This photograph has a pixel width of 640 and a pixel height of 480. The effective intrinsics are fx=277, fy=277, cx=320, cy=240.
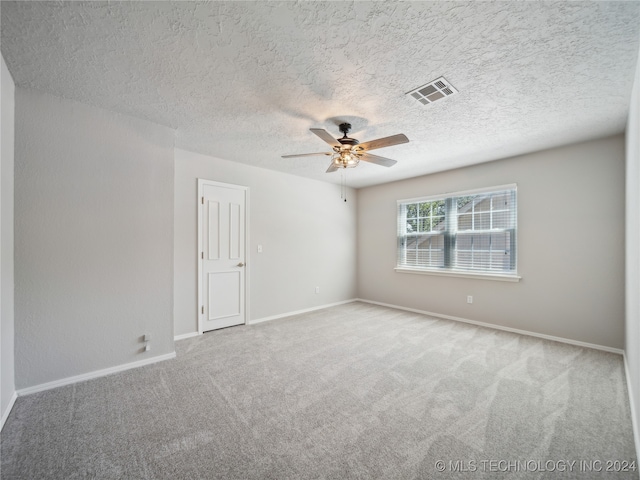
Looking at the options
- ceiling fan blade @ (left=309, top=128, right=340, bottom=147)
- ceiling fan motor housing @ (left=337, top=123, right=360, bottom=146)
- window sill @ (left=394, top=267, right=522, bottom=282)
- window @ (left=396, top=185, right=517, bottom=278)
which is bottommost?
window sill @ (left=394, top=267, right=522, bottom=282)

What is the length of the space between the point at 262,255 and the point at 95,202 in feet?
7.93

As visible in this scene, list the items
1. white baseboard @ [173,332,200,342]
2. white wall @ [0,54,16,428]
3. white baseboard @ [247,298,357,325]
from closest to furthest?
1. white wall @ [0,54,16,428]
2. white baseboard @ [173,332,200,342]
3. white baseboard @ [247,298,357,325]

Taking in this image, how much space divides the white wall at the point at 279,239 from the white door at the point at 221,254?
0.11m

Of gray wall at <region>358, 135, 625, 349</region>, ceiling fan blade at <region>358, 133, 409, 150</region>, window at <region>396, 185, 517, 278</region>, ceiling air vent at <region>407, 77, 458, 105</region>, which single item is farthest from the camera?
window at <region>396, 185, 517, 278</region>

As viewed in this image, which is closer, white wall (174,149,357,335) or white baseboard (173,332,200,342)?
white baseboard (173,332,200,342)

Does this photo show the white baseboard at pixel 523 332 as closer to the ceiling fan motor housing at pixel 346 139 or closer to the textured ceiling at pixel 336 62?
the textured ceiling at pixel 336 62

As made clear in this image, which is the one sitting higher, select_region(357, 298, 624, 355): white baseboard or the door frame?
the door frame

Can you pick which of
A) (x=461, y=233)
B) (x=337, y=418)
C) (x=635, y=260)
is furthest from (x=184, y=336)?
(x=635, y=260)

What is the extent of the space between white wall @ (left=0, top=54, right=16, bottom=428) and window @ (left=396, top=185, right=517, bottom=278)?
16.8 feet

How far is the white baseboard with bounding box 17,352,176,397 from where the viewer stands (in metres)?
2.35

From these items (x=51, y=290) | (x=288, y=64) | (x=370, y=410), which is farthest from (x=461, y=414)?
(x=51, y=290)

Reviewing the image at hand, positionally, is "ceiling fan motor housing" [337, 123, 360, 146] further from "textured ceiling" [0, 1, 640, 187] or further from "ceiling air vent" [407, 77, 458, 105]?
"ceiling air vent" [407, 77, 458, 105]

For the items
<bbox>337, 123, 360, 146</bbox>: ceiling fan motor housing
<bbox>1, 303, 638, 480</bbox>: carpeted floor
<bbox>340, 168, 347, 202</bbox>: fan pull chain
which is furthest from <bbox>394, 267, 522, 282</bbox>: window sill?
<bbox>337, 123, 360, 146</bbox>: ceiling fan motor housing

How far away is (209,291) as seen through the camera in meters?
4.05
